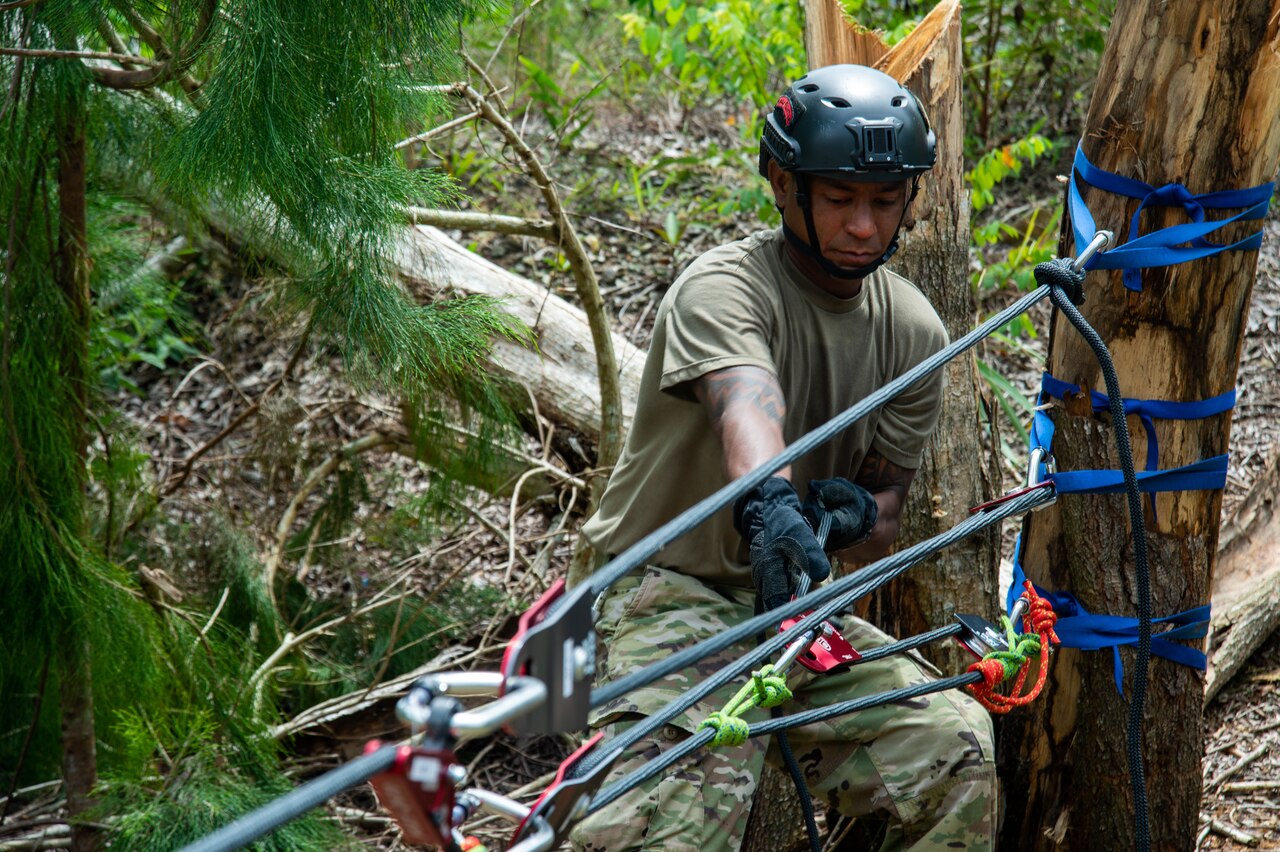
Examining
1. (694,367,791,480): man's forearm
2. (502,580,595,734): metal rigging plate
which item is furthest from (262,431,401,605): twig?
(502,580,595,734): metal rigging plate

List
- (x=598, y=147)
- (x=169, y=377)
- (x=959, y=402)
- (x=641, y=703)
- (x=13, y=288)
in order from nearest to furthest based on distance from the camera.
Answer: (x=641, y=703) → (x=13, y=288) → (x=959, y=402) → (x=169, y=377) → (x=598, y=147)

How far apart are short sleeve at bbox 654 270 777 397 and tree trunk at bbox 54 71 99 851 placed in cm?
159

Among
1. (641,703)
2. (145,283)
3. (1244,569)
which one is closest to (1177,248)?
(641,703)

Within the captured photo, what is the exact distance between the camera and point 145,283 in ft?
14.6

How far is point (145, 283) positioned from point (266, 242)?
5.68 ft

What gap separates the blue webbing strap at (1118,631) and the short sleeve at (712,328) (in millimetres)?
908

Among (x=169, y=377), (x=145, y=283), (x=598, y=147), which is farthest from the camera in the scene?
(x=598, y=147)

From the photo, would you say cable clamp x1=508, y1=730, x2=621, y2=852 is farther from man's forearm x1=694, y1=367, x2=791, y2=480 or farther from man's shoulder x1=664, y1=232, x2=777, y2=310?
man's shoulder x1=664, y1=232, x2=777, y2=310

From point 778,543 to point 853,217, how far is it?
2.89ft

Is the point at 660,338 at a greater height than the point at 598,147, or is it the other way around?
the point at 598,147

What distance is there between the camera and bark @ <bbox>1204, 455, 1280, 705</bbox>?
3.82 metres

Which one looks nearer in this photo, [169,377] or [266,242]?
[266,242]

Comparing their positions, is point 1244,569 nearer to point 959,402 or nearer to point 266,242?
point 959,402

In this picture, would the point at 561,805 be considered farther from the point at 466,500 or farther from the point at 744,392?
the point at 466,500
